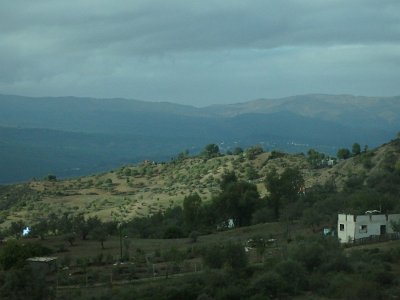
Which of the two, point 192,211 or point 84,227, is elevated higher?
point 192,211

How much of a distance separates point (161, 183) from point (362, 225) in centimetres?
6321

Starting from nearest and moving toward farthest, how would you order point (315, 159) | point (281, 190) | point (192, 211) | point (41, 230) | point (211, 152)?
point (41, 230) → point (192, 211) → point (281, 190) → point (315, 159) → point (211, 152)

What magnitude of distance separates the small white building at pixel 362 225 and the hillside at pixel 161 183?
65.4 ft

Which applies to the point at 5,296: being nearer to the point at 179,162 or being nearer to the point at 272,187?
the point at 272,187

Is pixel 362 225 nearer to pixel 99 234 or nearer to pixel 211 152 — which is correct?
pixel 99 234

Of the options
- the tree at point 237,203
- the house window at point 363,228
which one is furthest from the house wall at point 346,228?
the tree at point 237,203

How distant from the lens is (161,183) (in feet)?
389

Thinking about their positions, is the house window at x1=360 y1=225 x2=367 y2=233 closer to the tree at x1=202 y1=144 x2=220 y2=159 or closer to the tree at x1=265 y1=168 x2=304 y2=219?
the tree at x1=265 y1=168 x2=304 y2=219

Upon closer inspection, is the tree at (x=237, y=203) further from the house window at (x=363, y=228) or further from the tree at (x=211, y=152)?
the tree at (x=211, y=152)

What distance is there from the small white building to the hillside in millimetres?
19940

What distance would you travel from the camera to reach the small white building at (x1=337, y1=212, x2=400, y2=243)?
57.7 metres

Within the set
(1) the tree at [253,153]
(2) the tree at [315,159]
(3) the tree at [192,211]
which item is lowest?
(3) the tree at [192,211]

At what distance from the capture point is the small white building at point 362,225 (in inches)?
2272

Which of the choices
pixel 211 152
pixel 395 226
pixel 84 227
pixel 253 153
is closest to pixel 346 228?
pixel 395 226
